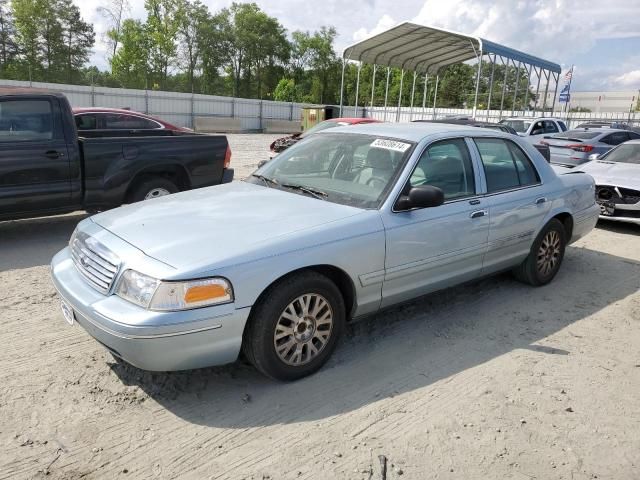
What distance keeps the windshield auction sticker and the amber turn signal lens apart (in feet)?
6.25

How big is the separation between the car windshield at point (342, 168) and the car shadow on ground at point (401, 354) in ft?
3.77

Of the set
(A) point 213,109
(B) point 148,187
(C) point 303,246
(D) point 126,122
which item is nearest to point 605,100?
(A) point 213,109

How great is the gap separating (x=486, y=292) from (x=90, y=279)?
369 cm

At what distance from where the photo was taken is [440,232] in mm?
4012

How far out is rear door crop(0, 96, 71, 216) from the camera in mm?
5914

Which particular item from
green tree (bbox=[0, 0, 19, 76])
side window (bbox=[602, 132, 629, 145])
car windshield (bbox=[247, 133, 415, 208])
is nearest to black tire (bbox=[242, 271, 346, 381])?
car windshield (bbox=[247, 133, 415, 208])

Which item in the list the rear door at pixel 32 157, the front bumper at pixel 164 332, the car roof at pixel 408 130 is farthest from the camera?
the rear door at pixel 32 157

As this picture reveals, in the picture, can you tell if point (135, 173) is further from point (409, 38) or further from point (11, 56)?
point (11, 56)

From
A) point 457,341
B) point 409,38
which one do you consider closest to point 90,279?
point 457,341

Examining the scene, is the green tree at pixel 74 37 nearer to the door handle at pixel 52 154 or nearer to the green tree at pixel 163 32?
the green tree at pixel 163 32

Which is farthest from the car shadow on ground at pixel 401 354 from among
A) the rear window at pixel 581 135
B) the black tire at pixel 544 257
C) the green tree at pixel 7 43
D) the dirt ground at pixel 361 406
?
the green tree at pixel 7 43

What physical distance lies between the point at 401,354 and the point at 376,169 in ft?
4.64

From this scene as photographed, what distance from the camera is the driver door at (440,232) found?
3762mm

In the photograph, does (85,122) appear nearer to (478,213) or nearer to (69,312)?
(69,312)
